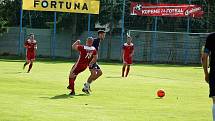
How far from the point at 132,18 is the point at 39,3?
11270mm

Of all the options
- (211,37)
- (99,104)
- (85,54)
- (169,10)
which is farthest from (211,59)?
(169,10)

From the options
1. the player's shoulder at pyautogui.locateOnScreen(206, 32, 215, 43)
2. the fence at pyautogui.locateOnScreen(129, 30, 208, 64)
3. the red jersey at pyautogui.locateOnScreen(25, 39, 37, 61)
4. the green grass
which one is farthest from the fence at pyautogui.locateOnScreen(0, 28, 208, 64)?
the player's shoulder at pyautogui.locateOnScreen(206, 32, 215, 43)

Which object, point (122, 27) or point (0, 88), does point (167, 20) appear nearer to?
point (122, 27)

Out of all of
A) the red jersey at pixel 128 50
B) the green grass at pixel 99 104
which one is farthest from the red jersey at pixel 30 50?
the green grass at pixel 99 104

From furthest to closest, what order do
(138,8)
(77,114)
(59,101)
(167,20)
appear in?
(167,20)
(138,8)
(59,101)
(77,114)

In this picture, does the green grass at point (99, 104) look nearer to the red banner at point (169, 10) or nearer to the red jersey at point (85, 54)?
the red jersey at point (85, 54)

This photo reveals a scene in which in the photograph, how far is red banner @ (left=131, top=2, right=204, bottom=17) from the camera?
50.4 meters

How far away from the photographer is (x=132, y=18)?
2189 inches

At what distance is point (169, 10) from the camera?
5084 centimetres

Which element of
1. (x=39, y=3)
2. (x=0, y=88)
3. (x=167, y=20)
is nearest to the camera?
(x=0, y=88)

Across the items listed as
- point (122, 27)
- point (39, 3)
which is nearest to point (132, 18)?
point (122, 27)

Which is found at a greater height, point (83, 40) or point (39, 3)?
point (39, 3)

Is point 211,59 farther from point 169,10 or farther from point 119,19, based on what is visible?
point 119,19

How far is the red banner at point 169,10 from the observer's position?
5041 centimetres
